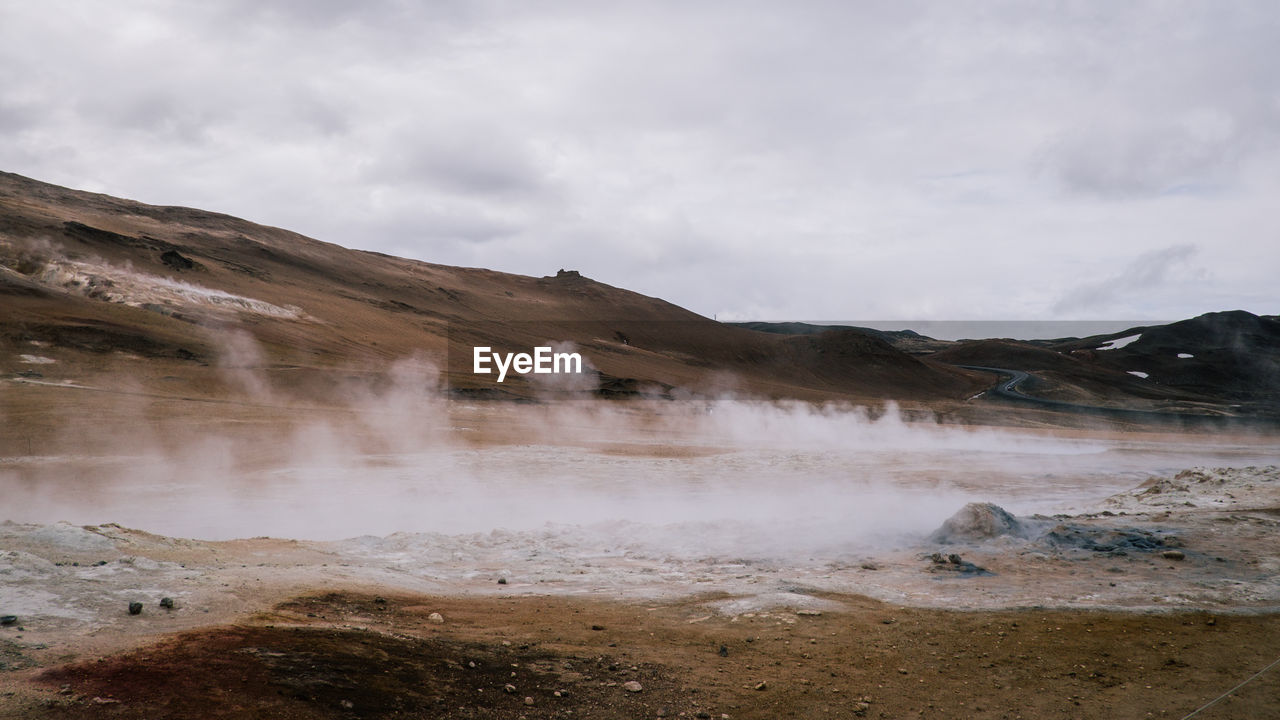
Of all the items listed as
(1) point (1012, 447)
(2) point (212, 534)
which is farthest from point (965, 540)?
(1) point (1012, 447)

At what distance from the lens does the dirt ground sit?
540 cm

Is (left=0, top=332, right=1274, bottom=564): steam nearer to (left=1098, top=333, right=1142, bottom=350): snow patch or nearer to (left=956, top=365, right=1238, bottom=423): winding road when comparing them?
(left=956, top=365, right=1238, bottom=423): winding road

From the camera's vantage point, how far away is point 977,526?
44.8ft

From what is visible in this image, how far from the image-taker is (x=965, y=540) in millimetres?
13391

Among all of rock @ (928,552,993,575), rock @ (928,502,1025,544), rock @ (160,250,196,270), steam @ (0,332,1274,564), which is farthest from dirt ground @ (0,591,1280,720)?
rock @ (160,250,196,270)

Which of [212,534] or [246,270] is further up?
[246,270]

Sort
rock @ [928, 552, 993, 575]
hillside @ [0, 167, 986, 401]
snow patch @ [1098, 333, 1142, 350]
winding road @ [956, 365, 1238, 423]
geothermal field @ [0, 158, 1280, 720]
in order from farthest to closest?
1. snow patch @ [1098, 333, 1142, 350]
2. winding road @ [956, 365, 1238, 423]
3. hillside @ [0, 167, 986, 401]
4. rock @ [928, 552, 993, 575]
5. geothermal field @ [0, 158, 1280, 720]

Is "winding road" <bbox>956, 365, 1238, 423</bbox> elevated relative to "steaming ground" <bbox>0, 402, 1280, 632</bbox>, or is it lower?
elevated

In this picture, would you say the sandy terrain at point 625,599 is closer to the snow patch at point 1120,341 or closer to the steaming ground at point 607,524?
the steaming ground at point 607,524

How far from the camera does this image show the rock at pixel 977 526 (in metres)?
13.4

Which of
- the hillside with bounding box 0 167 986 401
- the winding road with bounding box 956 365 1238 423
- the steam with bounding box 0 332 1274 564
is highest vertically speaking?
the hillside with bounding box 0 167 986 401

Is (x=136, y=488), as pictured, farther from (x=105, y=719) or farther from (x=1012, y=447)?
(x=1012, y=447)

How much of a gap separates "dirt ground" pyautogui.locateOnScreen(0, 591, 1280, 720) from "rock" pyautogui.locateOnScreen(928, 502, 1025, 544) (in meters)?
4.38

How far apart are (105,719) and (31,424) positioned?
2409cm
